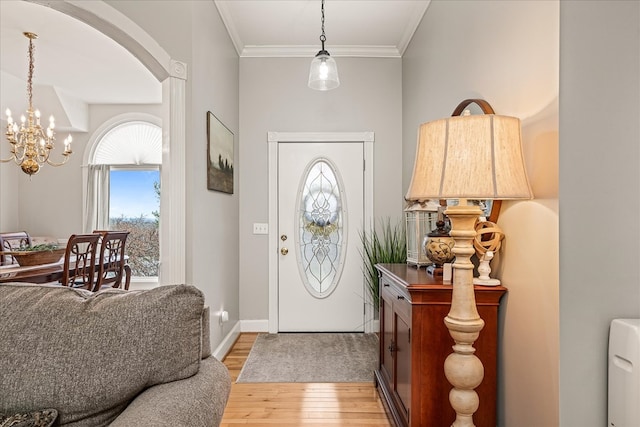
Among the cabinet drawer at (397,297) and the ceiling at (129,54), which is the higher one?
the ceiling at (129,54)

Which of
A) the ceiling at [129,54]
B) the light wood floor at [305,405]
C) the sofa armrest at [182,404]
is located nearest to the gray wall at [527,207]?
the light wood floor at [305,405]

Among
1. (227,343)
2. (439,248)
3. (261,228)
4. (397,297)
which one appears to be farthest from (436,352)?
(261,228)

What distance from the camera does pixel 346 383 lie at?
2.50 metres

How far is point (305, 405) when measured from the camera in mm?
2223

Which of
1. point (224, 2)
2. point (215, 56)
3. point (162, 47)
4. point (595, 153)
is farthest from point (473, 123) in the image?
point (224, 2)

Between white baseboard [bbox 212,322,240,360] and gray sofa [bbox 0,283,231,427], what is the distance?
1.78 m

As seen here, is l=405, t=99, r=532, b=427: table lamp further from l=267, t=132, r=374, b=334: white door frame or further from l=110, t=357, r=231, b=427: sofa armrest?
l=267, t=132, r=374, b=334: white door frame

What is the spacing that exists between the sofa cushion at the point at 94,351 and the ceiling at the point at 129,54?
259cm

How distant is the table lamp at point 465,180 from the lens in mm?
1263

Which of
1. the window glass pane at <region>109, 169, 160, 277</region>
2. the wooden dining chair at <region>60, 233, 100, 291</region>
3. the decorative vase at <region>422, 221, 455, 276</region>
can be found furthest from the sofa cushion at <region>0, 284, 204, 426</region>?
the window glass pane at <region>109, 169, 160, 277</region>

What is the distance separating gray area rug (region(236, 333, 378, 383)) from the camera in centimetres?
258

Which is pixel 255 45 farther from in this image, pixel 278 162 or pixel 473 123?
pixel 473 123

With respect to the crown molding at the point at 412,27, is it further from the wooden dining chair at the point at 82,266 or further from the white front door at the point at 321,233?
the wooden dining chair at the point at 82,266

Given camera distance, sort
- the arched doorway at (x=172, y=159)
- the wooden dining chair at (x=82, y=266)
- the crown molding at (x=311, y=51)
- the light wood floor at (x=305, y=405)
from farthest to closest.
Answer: the crown molding at (x=311, y=51) → the wooden dining chair at (x=82, y=266) → the arched doorway at (x=172, y=159) → the light wood floor at (x=305, y=405)
